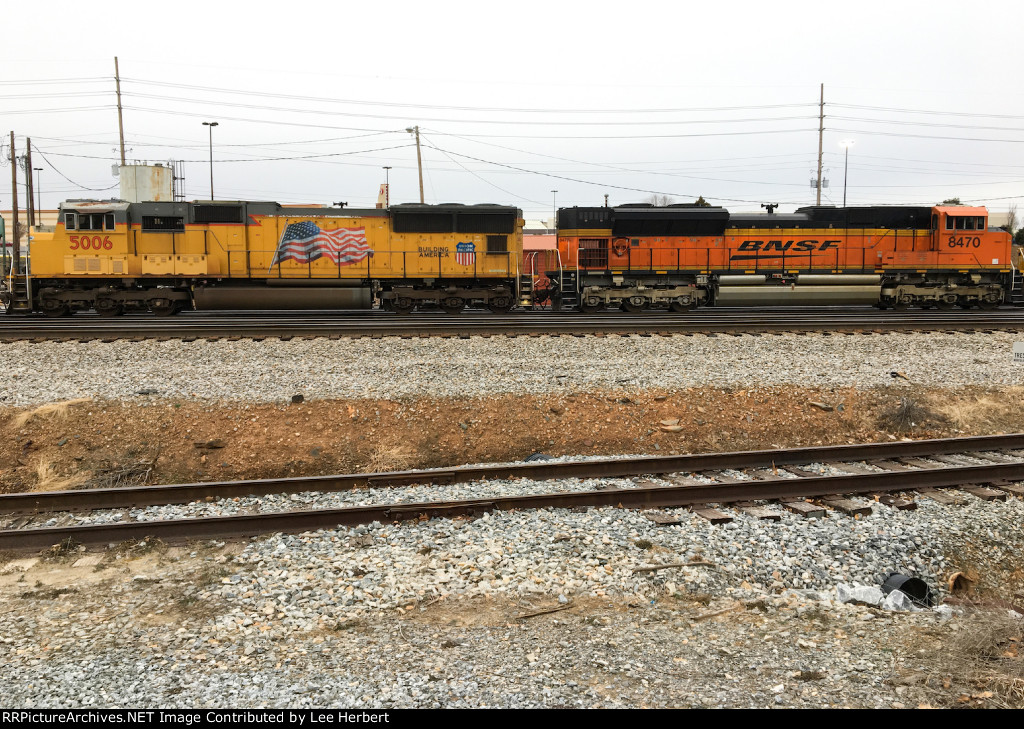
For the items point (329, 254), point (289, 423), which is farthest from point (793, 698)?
point (329, 254)

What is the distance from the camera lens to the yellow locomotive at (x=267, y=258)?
1788 centimetres

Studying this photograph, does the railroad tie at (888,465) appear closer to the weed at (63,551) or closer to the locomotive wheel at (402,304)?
the weed at (63,551)

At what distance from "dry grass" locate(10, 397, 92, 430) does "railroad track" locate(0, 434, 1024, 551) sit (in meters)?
3.04

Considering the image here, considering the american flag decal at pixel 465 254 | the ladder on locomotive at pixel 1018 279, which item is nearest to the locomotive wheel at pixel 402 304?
the american flag decal at pixel 465 254

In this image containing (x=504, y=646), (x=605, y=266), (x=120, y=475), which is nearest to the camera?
(x=504, y=646)

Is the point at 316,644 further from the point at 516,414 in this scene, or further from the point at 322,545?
the point at 516,414

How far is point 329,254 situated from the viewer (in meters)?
19.0

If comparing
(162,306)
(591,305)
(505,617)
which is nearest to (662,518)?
(505,617)

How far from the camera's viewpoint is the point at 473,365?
12.1m

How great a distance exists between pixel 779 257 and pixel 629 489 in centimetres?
1657

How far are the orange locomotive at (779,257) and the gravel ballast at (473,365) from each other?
251 inches

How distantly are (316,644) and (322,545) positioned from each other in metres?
1.63

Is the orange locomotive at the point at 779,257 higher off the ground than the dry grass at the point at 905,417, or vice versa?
the orange locomotive at the point at 779,257

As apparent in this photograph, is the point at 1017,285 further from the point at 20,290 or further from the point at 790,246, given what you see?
the point at 20,290
